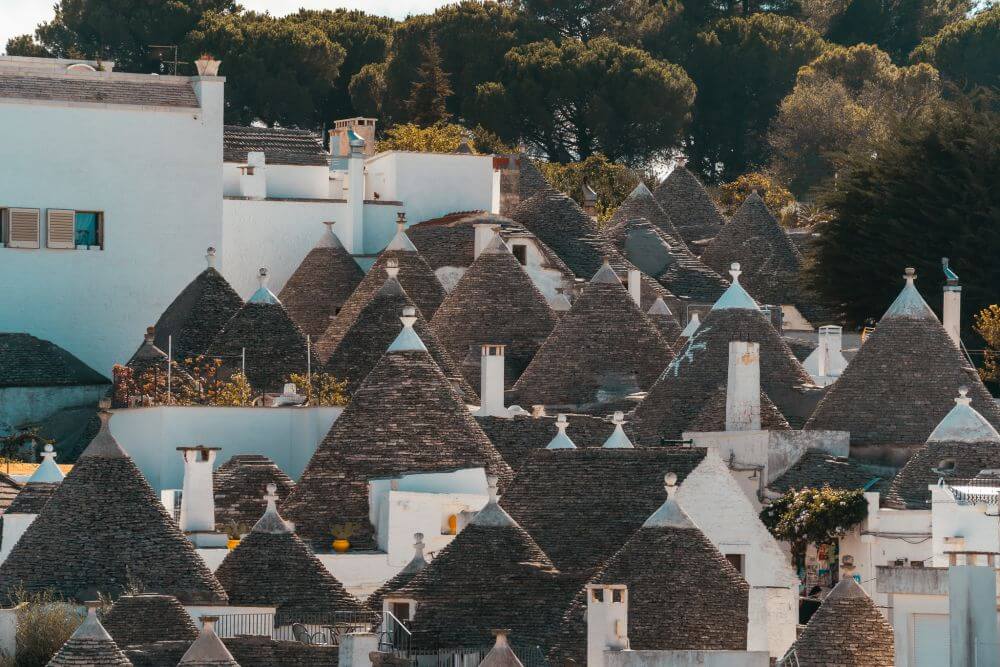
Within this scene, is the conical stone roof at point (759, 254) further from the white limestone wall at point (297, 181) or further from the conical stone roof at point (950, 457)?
the conical stone roof at point (950, 457)

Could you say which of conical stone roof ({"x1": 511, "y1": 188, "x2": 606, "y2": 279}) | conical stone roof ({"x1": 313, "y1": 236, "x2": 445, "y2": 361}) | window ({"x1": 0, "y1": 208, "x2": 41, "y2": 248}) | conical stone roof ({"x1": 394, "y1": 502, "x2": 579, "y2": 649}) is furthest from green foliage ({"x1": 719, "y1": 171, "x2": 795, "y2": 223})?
conical stone roof ({"x1": 394, "y1": 502, "x2": 579, "y2": 649})

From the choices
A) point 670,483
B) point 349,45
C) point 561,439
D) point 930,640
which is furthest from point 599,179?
point 930,640

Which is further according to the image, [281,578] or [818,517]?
[818,517]

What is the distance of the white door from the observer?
40.1m

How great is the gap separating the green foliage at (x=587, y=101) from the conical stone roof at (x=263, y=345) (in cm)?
3752

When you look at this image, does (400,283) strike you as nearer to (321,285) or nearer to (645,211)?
(321,285)

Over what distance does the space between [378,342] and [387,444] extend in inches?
374

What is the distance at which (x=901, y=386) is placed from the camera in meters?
56.0

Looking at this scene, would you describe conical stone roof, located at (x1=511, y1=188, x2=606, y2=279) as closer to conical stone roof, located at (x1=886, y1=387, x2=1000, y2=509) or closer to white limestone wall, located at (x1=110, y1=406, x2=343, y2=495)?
white limestone wall, located at (x1=110, y1=406, x2=343, y2=495)

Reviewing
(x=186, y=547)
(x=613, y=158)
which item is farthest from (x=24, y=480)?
(x=613, y=158)

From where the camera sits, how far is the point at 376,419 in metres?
52.7

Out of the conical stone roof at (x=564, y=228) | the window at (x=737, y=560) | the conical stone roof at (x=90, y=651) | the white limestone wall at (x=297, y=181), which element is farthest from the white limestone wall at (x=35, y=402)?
the conical stone roof at (x=90, y=651)

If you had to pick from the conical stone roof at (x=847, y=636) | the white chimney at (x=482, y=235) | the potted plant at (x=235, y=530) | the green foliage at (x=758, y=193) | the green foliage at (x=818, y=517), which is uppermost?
the green foliage at (x=758, y=193)

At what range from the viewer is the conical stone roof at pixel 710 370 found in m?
56.4
